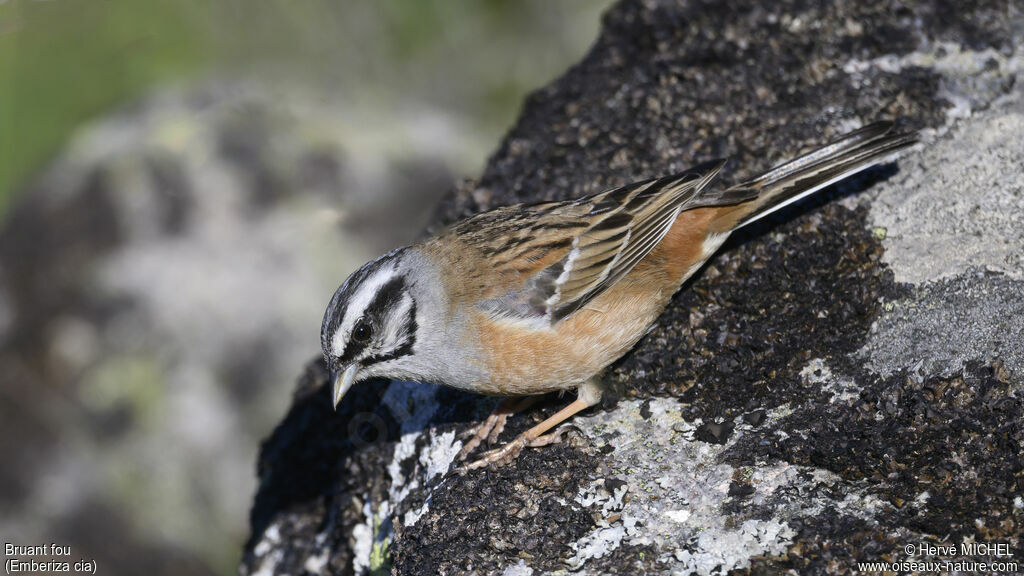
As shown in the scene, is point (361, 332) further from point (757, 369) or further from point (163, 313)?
point (163, 313)

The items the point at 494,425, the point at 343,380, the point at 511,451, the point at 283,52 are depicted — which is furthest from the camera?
the point at 283,52

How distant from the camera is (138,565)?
305 inches

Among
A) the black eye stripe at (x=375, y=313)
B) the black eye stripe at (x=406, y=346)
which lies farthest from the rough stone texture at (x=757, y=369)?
the black eye stripe at (x=375, y=313)

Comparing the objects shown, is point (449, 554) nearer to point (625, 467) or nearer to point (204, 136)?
point (625, 467)

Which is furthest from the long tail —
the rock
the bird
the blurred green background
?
the blurred green background

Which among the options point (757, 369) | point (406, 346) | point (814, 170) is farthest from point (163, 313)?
point (814, 170)

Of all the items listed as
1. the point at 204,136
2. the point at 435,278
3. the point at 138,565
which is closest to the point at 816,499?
the point at 435,278

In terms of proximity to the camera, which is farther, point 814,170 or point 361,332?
point 814,170

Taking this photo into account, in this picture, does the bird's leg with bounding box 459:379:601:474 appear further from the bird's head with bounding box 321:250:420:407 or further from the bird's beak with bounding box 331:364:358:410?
the bird's beak with bounding box 331:364:358:410

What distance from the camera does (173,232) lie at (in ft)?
27.2

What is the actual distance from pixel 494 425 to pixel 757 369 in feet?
4.66

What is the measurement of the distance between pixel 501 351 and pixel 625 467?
85cm

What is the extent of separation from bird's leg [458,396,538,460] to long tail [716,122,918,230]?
151 centimetres

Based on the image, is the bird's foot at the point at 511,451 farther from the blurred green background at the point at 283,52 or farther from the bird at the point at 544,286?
the blurred green background at the point at 283,52
